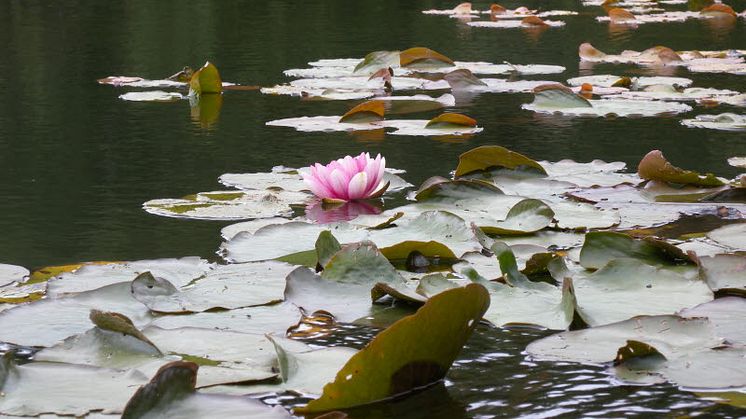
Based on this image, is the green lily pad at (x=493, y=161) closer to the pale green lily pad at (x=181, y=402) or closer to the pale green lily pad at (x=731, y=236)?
the pale green lily pad at (x=731, y=236)

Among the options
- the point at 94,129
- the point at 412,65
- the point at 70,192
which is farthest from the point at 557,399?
the point at 412,65

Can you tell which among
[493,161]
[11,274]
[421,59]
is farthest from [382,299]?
[421,59]

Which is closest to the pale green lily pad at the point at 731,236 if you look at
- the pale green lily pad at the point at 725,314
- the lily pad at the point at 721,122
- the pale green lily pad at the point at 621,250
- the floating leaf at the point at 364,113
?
the pale green lily pad at the point at 621,250

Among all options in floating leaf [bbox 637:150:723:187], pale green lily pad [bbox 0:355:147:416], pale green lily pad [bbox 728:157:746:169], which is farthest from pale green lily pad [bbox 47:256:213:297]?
pale green lily pad [bbox 728:157:746:169]

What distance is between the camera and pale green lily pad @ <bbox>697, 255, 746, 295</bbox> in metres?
1.41

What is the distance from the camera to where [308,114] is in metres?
3.24

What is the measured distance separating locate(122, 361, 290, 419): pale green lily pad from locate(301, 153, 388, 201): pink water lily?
3.34 feet

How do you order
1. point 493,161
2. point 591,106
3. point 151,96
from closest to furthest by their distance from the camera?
point 493,161 → point 591,106 → point 151,96

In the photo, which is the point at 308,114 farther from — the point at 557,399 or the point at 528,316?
the point at 557,399

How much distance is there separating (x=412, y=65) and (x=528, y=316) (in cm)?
311

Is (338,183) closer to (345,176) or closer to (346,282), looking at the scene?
(345,176)

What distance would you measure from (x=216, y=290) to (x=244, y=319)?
0.11m

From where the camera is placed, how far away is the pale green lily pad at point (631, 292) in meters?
1.35

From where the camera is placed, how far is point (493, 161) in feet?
7.22
